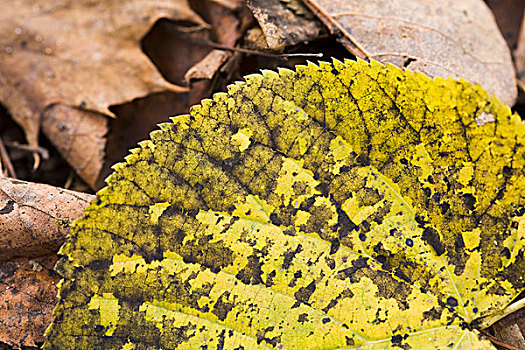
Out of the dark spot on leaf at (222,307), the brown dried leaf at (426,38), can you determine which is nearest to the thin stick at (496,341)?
the dark spot on leaf at (222,307)

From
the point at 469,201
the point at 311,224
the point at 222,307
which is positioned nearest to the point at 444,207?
the point at 469,201

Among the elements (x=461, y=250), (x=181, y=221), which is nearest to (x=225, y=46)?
(x=181, y=221)

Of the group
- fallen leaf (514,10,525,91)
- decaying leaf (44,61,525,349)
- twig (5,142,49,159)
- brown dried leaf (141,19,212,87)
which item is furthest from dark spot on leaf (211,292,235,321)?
fallen leaf (514,10,525,91)

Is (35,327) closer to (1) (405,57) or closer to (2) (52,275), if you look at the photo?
(2) (52,275)

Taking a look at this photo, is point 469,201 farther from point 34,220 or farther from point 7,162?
point 7,162

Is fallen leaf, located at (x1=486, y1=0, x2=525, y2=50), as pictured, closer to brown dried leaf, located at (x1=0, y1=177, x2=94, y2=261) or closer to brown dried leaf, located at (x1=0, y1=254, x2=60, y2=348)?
brown dried leaf, located at (x1=0, y1=177, x2=94, y2=261)

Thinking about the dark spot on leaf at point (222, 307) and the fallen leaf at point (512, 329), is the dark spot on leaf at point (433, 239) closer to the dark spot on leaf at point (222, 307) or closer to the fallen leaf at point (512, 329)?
the fallen leaf at point (512, 329)
